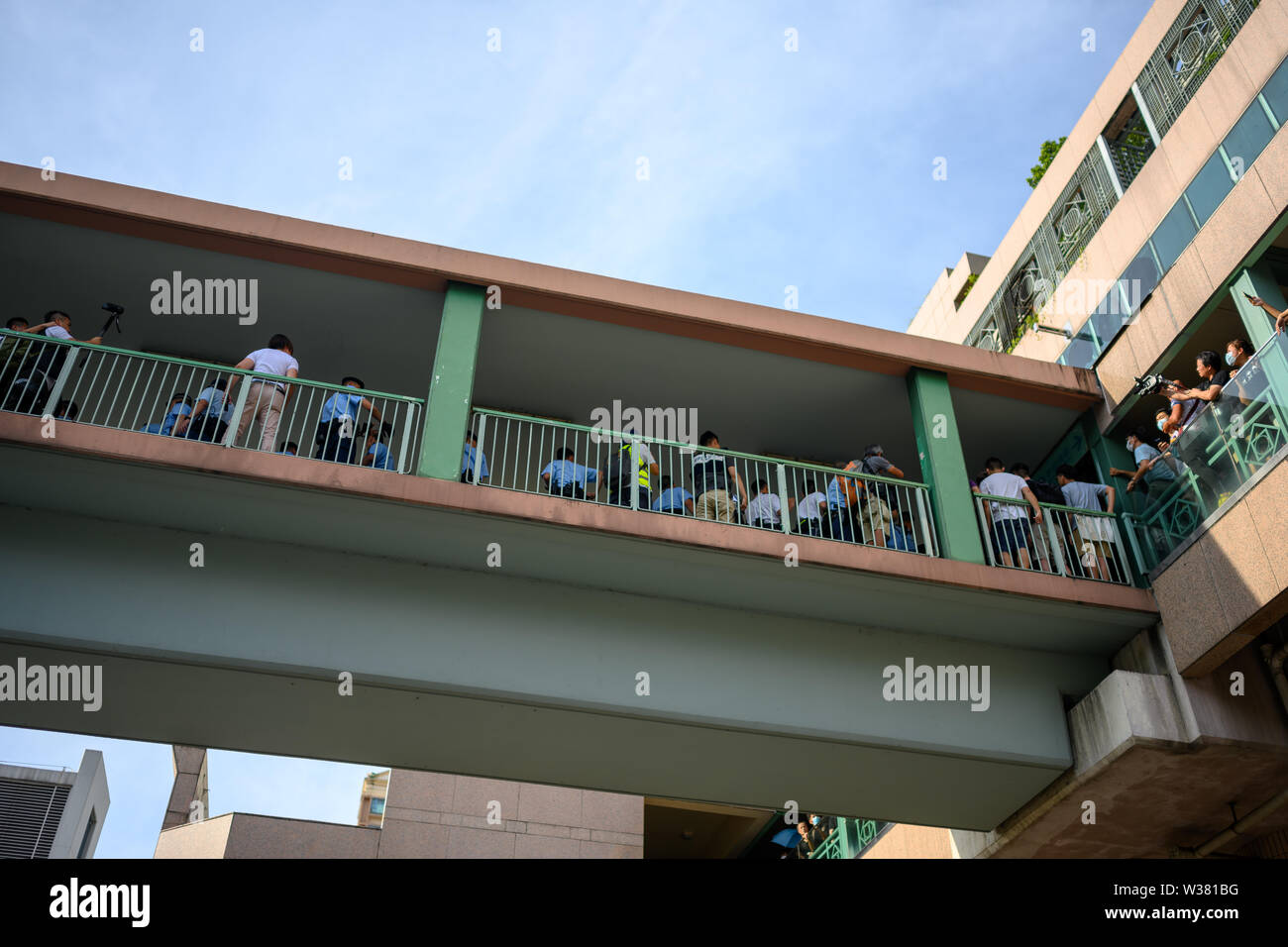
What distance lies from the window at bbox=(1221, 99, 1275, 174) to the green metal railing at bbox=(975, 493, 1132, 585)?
3.61 metres

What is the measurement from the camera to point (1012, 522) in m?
10.7

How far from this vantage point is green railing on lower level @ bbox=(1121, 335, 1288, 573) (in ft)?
28.8

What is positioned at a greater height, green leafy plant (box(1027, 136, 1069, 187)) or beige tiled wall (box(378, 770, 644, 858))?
green leafy plant (box(1027, 136, 1069, 187))

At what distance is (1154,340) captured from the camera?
11.2m

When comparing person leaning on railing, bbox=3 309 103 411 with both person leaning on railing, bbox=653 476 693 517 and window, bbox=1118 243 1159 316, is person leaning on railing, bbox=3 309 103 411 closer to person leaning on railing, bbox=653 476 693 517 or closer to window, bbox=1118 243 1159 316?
person leaning on railing, bbox=653 476 693 517

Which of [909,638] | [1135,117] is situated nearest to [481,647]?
[909,638]

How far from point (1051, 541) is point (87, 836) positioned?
1825 centimetres

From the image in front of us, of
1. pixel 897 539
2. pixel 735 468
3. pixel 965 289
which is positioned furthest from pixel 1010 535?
pixel 965 289

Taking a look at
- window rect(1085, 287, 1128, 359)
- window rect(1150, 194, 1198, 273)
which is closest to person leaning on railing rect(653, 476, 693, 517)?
window rect(1085, 287, 1128, 359)

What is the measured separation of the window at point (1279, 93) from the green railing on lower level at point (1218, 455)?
2.50 m

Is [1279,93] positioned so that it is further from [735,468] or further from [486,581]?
[486,581]

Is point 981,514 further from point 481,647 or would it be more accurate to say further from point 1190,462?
point 481,647

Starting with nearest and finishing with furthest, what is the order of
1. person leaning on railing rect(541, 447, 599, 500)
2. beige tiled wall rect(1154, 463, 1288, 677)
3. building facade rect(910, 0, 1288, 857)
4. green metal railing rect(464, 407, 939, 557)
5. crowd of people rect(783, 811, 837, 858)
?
1. beige tiled wall rect(1154, 463, 1288, 677)
2. building facade rect(910, 0, 1288, 857)
3. green metal railing rect(464, 407, 939, 557)
4. person leaning on railing rect(541, 447, 599, 500)
5. crowd of people rect(783, 811, 837, 858)
